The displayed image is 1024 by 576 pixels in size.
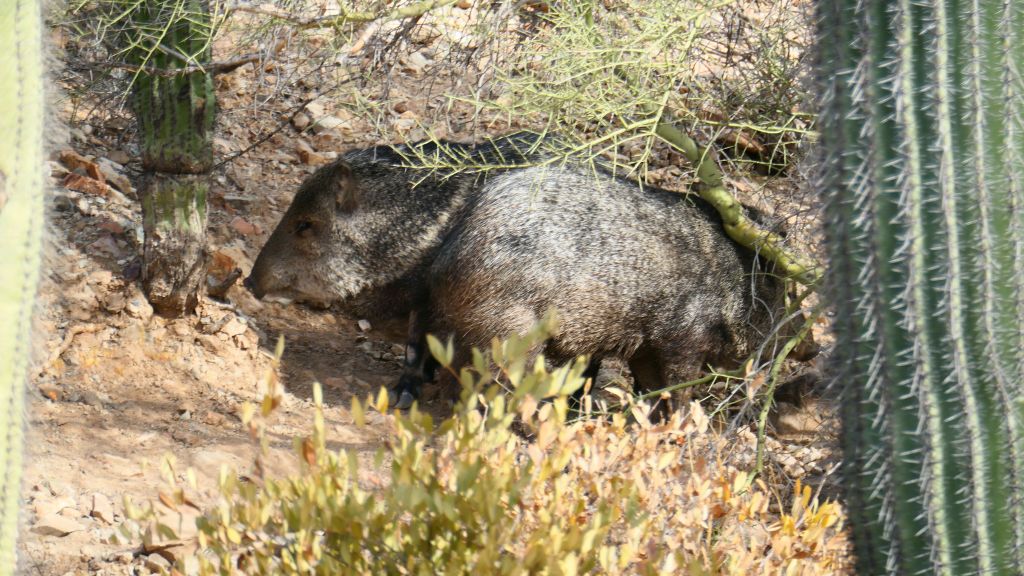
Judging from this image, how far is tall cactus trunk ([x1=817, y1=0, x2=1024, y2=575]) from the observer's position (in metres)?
1.77

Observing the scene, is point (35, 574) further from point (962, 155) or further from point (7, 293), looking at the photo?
point (962, 155)

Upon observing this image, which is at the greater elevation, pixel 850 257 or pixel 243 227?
pixel 243 227

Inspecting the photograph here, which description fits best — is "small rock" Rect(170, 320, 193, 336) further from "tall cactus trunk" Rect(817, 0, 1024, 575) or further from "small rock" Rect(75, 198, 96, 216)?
"tall cactus trunk" Rect(817, 0, 1024, 575)

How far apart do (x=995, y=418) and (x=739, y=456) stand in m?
2.36

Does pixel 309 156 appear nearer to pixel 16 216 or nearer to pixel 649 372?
pixel 649 372

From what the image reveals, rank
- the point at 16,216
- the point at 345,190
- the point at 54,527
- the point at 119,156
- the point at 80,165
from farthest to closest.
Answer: the point at 119,156, the point at 80,165, the point at 345,190, the point at 54,527, the point at 16,216

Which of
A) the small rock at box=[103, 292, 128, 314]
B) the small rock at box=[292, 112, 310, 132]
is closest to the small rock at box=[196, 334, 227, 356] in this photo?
the small rock at box=[103, 292, 128, 314]

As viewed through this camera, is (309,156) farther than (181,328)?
Yes

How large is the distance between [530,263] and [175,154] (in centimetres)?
158

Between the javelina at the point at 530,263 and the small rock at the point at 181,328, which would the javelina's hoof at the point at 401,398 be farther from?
the small rock at the point at 181,328

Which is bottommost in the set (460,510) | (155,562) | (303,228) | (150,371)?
(155,562)

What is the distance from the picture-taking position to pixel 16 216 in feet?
5.07

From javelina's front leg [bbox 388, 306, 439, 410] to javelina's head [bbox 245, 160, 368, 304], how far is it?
34 centimetres

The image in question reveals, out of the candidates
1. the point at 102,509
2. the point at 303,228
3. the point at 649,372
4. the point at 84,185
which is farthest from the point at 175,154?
the point at 649,372
